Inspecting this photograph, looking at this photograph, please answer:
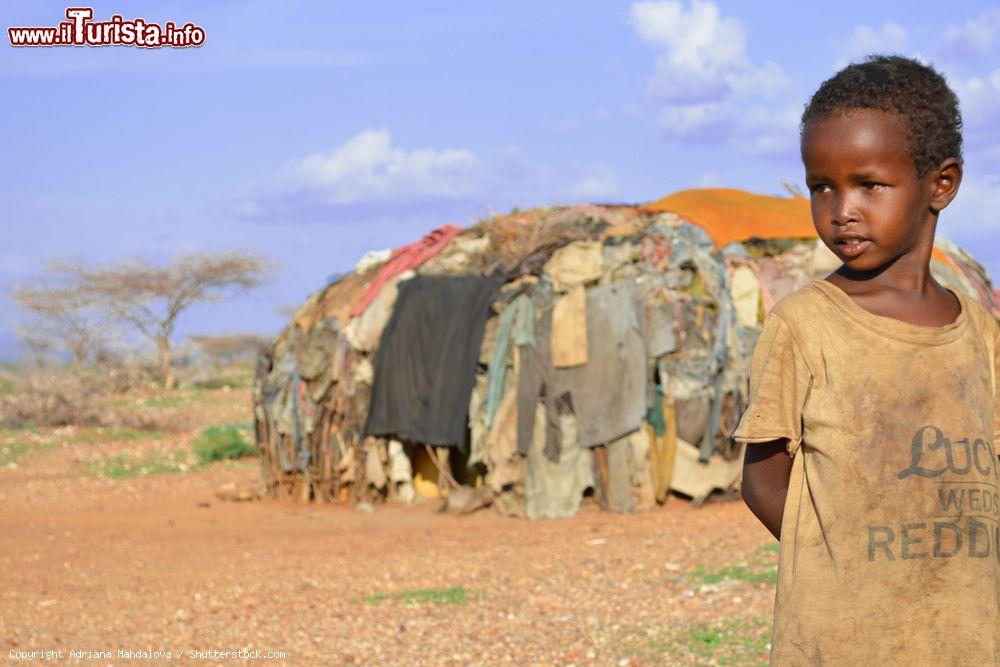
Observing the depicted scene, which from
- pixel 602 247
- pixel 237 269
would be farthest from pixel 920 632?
pixel 237 269

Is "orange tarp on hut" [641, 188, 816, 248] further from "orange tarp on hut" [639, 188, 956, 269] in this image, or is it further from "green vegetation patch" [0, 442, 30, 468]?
"green vegetation patch" [0, 442, 30, 468]

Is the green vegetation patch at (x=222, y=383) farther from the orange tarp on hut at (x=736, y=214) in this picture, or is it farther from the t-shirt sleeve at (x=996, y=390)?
the t-shirt sleeve at (x=996, y=390)

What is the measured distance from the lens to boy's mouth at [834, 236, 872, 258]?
2.23 m

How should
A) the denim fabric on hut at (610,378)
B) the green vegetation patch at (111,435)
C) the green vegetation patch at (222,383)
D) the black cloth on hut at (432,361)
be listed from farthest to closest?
1. the green vegetation patch at (222,383)
2. the green vegetation patch at (111,435)
3. the black cloth on hut at (432,361)
4. the denim fabric on hut at (610,378)

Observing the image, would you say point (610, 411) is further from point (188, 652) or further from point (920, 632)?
point (920, 632)

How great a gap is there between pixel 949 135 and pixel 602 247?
360 inches

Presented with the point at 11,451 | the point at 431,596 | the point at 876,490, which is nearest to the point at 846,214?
the point at 876,490

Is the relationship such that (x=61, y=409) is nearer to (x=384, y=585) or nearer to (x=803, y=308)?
(x=384, y=585)

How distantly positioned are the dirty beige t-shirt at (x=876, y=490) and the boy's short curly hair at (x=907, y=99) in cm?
33

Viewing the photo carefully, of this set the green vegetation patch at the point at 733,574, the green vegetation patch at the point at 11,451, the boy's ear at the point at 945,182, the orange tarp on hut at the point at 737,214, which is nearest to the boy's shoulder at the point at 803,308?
the boy's ear at the point at 945,182

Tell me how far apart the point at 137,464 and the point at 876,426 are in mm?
15107

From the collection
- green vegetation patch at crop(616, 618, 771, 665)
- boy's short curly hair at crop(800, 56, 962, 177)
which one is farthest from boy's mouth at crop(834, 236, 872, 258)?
green vegetation patch at crop(616, 618, 771, 665)

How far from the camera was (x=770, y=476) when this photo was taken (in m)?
2.28

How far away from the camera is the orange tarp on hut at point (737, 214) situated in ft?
41.2
